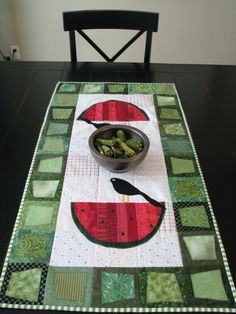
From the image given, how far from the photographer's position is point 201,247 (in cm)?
69

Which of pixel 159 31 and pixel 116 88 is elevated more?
pixel 116 88

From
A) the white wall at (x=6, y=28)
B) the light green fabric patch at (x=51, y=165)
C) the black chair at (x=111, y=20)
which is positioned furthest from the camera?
the white wall at (x=6, y=28)

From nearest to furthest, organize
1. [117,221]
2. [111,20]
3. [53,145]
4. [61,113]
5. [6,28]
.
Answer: [117,221] → [53,145] → [61,113] → [111,20] → [6,28]

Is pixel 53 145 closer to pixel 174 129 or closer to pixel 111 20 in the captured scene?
pixel 174 129

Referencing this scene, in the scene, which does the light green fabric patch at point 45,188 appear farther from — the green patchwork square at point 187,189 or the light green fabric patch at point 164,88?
the light green fabric patch at point 164,88

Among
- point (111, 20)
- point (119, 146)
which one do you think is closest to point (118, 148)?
point (119, 146)

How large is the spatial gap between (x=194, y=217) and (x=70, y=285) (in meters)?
0.33

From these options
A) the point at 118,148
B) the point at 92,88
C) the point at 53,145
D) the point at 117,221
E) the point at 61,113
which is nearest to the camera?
the point at 117,221

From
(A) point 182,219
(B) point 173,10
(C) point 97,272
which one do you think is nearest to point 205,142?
(A) point 182,219

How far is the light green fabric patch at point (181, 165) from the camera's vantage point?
0.87 m

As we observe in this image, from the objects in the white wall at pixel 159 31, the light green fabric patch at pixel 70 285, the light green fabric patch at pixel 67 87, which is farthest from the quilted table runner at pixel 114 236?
the white wall at pixel 159 31

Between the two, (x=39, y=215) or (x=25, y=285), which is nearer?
(x=25, y=285)

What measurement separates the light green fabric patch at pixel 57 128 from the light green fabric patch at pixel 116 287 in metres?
0.52

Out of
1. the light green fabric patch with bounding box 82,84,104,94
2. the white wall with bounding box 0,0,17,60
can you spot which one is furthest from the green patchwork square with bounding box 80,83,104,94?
the white wall with bounding box 0,0,17,60
